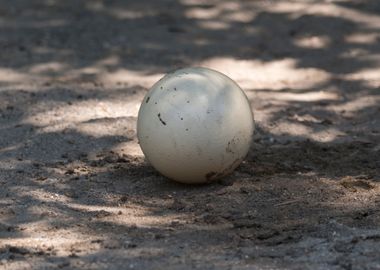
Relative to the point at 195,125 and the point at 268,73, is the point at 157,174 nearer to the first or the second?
the point at 195,125

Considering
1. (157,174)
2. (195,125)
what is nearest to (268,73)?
(157,174)

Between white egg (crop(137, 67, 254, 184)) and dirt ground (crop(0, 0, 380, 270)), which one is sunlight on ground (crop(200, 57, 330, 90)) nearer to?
dirt ground (crop(0, 0, 380, 270))

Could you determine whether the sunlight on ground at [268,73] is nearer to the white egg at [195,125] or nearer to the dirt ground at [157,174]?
the dirt ground at [157,174]

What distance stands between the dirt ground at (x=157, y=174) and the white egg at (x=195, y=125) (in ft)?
0.65

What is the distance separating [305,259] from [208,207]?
0.99m

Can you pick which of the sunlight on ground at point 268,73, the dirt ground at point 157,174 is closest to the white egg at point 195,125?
the dirt ground at point 157,174

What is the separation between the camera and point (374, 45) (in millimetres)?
8469

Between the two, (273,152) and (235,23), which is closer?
(273,152)

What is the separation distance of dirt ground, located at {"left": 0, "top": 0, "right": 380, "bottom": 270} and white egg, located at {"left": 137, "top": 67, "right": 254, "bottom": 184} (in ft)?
0.65

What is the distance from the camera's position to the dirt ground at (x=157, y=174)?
4.75 meters

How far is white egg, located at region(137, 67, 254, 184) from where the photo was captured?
17.9ft

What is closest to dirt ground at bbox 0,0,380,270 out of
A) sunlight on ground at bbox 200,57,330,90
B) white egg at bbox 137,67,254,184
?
sunlight on ground at bbox 200,57,330,90

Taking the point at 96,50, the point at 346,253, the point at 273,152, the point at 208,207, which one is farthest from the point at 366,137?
the point at 96,50

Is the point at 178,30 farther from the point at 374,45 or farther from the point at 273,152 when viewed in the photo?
the point at 273,152
